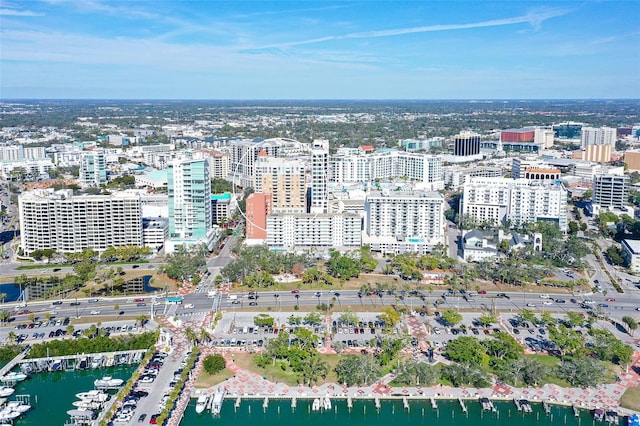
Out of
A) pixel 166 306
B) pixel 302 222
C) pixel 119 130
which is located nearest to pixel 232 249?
pixel 302 222

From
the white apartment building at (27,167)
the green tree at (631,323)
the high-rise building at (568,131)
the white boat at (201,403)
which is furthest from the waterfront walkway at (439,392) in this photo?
the high-rise building at (568,131)

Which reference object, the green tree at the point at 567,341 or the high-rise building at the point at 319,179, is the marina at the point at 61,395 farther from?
the high-rise building at the point at 319,179

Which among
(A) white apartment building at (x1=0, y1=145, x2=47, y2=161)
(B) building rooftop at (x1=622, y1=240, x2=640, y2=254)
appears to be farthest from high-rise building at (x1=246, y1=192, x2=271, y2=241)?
(A) white apartment building at (x1=0, y1=145, x2=47, y2=161)

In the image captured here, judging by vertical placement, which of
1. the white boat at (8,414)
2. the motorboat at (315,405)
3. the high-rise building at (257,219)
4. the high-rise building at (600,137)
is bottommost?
the motorboat at (315,405)

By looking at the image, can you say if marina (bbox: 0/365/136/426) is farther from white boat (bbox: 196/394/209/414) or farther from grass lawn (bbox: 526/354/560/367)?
grass lawn (bbox: 526/354/560/367)

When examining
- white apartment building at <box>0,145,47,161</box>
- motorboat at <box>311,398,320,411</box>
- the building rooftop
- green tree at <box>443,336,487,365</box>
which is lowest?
motorboat at <box>311,398,320,411</box>
